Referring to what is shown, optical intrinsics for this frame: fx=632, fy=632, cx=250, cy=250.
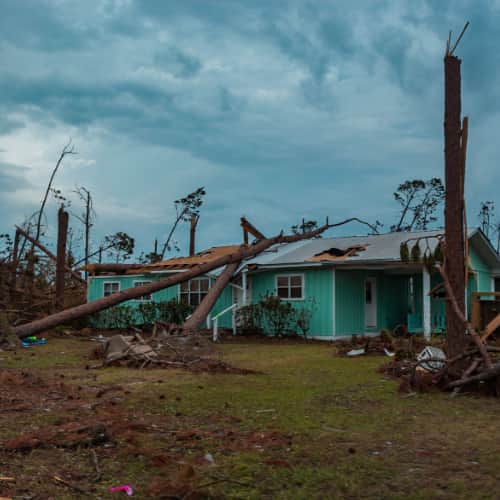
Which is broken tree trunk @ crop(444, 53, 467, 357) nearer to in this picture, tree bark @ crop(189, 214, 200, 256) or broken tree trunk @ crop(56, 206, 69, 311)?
broken tree trunk @ crop(56, 206, 69, 311)

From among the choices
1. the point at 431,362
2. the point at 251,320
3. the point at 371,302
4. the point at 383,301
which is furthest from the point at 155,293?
the point at 431,362

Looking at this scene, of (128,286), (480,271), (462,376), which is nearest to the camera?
(462,376)

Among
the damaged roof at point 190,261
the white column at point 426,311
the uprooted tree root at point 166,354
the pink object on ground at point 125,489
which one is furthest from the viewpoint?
the damaged roof at point 190,261

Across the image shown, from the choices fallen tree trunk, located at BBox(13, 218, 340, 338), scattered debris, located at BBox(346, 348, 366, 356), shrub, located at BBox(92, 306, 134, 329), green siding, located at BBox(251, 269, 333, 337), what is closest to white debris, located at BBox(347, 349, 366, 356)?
scattered debris, located at BBox(346, 348, 366, 356)

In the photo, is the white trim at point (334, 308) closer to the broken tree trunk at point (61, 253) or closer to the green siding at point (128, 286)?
the green siding at point (128, 286)

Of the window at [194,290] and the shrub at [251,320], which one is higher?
the window at [194,290]

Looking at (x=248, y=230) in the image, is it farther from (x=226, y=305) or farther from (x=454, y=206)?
(x=454, y=206)

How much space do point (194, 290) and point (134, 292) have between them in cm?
696

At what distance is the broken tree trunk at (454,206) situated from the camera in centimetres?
1036

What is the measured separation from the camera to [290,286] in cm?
2094

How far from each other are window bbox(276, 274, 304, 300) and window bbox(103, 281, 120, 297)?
7.84 m

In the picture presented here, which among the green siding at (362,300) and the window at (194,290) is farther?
the window at (194,290)

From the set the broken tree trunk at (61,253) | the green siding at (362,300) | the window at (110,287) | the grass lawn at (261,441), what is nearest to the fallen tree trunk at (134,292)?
the green siding at (362,300)

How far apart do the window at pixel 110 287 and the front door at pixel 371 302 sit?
1032 cm
